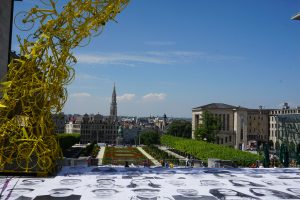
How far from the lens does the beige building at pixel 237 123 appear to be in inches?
4013

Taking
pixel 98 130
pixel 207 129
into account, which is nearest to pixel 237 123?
pixel 207 129

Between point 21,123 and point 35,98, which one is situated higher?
point 35,98

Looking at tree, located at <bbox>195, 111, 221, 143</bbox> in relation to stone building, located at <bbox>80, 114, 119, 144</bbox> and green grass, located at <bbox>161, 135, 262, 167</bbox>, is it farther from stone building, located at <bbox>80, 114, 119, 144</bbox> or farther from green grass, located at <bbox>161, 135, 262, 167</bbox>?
stone building, located at <bbox>80, 114, 119, 144</bbox>

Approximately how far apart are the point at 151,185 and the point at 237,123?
90118mm

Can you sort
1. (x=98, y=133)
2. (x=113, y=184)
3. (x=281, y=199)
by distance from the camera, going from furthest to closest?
(x=98, y=133), (x=113, y=184), (x=281, y=199)

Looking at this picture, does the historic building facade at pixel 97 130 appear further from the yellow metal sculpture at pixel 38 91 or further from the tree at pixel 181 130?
the yellow metal sculpture at pixel 38 91

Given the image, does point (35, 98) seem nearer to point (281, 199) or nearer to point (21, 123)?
point (21, 123)

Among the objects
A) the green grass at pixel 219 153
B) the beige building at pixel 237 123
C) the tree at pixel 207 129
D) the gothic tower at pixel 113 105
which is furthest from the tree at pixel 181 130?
the green grass at pixel 219 153

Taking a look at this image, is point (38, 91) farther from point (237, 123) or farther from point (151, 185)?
point (237, 123)

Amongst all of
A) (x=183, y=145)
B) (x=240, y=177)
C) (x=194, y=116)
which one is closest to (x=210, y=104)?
(x=194, y=116)

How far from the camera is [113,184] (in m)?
14.7

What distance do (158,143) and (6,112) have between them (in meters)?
91.1

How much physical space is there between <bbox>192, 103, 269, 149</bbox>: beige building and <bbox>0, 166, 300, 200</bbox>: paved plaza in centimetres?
8270

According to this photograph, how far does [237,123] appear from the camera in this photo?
10156 cm
